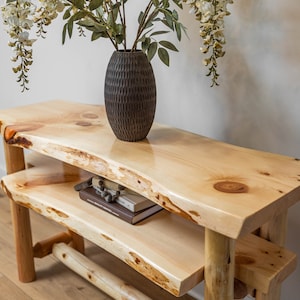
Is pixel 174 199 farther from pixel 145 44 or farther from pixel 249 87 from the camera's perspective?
pixel 249 87

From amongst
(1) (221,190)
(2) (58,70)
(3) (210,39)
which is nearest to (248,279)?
(1) (221,190)

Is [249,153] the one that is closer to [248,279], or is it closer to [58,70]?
[248,279]

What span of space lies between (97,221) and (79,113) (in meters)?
0.47

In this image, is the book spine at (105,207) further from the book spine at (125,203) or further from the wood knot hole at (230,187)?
the wood knot hole at (230,187)

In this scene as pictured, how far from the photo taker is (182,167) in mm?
1037

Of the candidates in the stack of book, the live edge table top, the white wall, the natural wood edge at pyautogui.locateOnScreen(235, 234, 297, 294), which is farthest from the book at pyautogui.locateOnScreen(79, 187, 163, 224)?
the white wall

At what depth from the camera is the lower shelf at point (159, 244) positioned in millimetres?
991

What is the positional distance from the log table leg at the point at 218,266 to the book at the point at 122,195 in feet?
0.97

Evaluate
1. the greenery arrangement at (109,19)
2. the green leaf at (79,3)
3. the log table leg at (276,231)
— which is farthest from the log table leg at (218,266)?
the green leaf at (79,3)

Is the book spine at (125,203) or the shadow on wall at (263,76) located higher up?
the shadow on wall at (263,76)

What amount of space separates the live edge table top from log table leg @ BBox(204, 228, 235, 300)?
0.24 feet

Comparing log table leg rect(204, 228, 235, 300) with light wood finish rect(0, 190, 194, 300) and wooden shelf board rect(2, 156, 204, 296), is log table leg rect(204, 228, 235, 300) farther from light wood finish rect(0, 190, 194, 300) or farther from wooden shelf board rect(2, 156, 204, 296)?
light wood finish rect(0, 190, 194, 300)

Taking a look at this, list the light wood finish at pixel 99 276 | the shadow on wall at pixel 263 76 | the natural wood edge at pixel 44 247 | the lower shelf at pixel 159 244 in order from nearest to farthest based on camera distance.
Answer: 1. the lower shelf at pixel 159 244
2. the shadow on wall at pixel 263 76
3. the light wood finish at pixel 99 276
4. the natural wood edge at pixel 44 247

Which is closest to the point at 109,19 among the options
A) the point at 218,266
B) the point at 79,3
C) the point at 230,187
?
the point at 79,3
